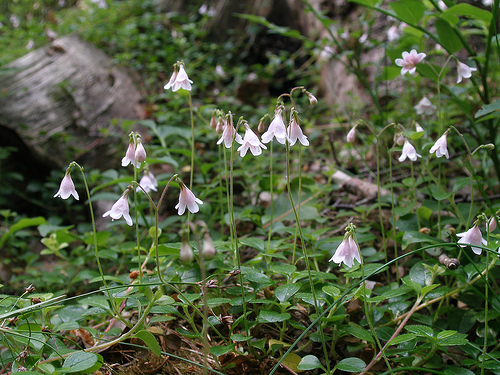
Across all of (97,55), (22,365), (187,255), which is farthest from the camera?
(97,55)

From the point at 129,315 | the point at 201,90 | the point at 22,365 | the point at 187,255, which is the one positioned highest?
the point at 187,255

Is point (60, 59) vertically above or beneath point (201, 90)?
above

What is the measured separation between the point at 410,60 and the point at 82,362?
1.77m

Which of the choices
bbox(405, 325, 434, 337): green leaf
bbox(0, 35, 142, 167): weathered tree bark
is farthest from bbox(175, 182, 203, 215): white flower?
bbox(0, 35, 142, 167): weathered tree bark

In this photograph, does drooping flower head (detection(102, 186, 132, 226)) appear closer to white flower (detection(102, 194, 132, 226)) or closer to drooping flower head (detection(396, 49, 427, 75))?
white flower (detection(102, 194, 132, 226))

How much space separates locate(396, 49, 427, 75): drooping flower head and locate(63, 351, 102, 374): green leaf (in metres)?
1.66

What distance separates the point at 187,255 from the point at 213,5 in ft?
20.3

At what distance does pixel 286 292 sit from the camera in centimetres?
117

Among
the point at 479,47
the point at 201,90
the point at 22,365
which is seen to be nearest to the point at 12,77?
the point at 201,90

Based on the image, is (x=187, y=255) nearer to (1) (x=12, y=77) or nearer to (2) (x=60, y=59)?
(1) (x=12, y=77)

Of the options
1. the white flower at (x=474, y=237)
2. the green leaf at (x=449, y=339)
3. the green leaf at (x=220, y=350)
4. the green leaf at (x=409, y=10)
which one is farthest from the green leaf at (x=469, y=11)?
the green leaf at (x=220, y=350)

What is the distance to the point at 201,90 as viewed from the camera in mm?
4809

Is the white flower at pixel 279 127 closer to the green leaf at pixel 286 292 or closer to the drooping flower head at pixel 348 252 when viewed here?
the drooping flower head at pixel 348 252

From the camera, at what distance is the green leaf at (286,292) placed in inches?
45.6
